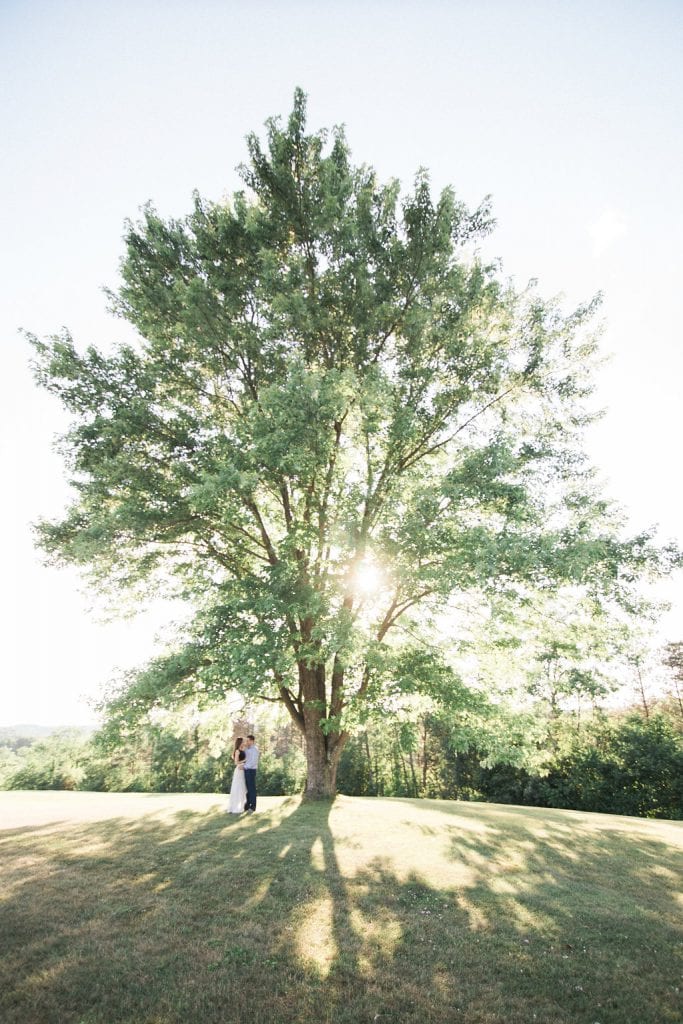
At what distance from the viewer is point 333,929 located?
6.00m

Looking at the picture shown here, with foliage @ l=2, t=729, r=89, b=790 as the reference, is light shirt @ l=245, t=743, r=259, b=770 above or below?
above

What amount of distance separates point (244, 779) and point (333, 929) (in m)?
8.77

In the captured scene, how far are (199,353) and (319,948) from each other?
1284cm

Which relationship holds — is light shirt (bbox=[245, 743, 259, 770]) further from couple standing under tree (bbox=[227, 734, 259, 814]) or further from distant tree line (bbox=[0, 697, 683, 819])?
distant tree line (bbox=[0, 697, 683, 819])

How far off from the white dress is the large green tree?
232 centimetres

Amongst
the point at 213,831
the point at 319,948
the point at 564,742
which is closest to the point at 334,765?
the point at 213,831

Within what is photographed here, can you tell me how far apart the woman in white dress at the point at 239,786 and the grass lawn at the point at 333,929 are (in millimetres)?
2799

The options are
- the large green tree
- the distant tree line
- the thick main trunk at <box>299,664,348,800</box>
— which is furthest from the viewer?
the thick main trunk at <box>299,664,348,800</box>

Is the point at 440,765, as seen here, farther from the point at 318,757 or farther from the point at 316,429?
the point at 316,429

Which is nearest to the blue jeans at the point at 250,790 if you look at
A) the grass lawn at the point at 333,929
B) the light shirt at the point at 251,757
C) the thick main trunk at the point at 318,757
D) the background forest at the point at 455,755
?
the light shirt at the point at 251,757

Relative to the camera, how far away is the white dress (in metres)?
13.5

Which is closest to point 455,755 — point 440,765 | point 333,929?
point 440,765

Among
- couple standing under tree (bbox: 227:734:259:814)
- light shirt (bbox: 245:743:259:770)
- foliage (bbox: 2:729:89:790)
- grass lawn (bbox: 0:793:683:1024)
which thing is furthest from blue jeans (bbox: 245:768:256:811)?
foliage (bbox: 2:729:89:790)

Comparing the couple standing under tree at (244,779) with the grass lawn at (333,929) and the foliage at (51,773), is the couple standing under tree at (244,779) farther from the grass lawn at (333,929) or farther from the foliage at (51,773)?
the foliage at (51,773)
